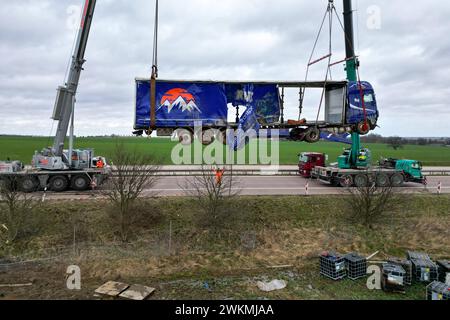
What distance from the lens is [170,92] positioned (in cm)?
1199

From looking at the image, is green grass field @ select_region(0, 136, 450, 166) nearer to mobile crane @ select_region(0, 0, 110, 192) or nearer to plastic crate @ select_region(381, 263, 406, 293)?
mobile crane @ select_region(0, 0, 110, 192)

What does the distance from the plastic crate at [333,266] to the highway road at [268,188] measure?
23.1 ft

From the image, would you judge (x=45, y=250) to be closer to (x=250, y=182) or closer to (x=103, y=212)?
(x=103, y=212)

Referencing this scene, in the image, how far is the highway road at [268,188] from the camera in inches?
840

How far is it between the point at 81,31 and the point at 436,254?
861 inches

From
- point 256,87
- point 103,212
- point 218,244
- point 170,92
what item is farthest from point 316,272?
point 103,212

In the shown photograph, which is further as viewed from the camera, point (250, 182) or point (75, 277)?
point (250, 182)

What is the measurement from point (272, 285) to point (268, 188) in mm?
11423

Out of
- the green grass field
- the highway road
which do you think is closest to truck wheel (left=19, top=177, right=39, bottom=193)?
the highway road

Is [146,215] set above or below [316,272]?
above

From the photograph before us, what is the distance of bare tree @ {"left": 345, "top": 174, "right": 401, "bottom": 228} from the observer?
61.5ft

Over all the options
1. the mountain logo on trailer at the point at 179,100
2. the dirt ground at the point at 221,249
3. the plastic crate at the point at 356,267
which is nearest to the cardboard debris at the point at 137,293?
the dirt ground at the point at 221,249
